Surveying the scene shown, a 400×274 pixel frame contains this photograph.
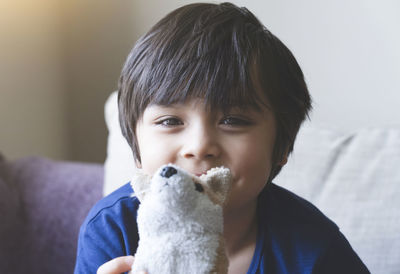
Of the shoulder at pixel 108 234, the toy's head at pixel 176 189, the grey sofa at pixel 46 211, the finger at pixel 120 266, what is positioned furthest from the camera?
the grey sofa at pixel 46 211

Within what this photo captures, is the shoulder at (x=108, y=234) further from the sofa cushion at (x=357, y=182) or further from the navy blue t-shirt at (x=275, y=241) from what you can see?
the sofa cushion at (x=357, y=182)

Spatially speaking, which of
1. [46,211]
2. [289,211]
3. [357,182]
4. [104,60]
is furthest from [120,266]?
[104,60]

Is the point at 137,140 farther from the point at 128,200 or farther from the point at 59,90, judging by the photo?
the point at 59,90

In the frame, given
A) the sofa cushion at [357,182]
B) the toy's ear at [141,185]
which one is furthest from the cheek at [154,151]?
the sofa cushion at [357,182]

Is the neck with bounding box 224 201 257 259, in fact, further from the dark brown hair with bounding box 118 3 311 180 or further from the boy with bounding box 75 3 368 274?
the dark brown hair with bounding box 118 3 311 180

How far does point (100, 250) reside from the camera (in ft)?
2.71

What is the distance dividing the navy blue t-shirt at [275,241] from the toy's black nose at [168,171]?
13.3 inches

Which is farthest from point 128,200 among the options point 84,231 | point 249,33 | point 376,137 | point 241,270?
point 376,137

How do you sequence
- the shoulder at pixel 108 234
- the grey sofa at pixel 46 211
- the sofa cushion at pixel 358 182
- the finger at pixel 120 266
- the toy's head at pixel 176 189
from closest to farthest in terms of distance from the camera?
the toy's head at pixel 176 189
the finger at pixel 120 266
the shoulder at pixel 108 234
the sofa cushion at pixel 358 182
the grey sofa at pixel 46 211

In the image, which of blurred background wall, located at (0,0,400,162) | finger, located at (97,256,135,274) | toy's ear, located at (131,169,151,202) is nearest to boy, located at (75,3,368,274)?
finger, located at (97,256,135,274)

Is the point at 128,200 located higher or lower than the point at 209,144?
lower

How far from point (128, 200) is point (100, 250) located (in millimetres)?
101

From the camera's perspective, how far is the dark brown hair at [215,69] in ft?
2.34

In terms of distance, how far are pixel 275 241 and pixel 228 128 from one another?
10.4 inches
